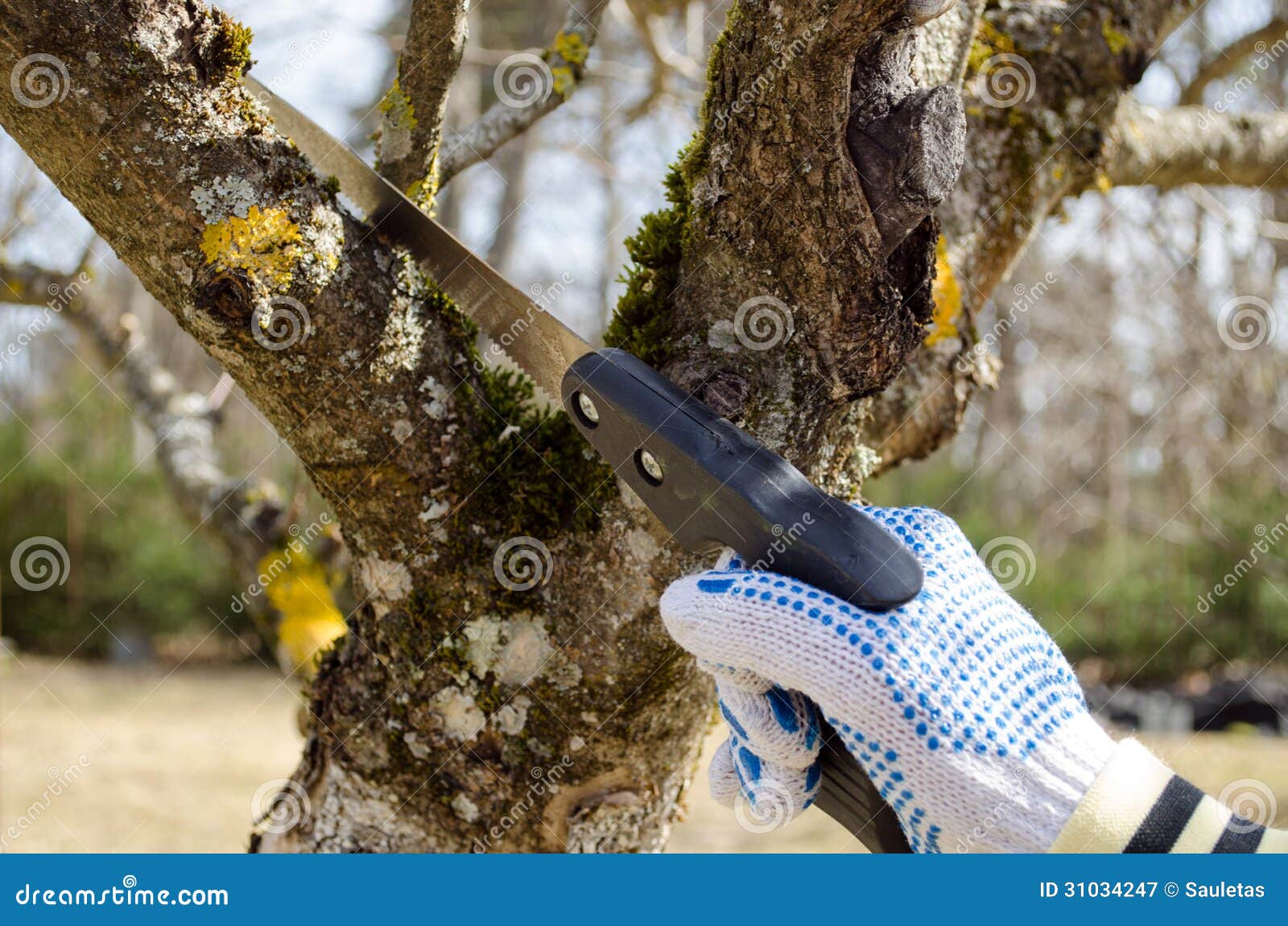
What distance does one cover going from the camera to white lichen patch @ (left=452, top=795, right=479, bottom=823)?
1597 millimetres

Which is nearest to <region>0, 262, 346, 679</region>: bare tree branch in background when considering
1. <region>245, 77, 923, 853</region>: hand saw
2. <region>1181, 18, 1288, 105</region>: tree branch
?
<region>245, 77, 923, 853</region>: hand saw

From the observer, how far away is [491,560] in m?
1.54

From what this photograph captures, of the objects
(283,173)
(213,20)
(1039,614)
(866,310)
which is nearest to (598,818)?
(866,310)

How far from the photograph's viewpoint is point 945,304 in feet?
6.37

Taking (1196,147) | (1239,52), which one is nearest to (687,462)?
(1196,147)

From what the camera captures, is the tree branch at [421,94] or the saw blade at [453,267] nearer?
the saw blade at [453,267]

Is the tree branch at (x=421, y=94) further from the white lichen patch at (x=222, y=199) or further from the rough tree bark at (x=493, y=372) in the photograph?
the white lichen patch at (x=222, y=199)

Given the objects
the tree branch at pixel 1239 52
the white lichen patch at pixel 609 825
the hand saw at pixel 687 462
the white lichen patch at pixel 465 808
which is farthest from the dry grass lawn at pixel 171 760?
the tree branch at pixel 1239 52

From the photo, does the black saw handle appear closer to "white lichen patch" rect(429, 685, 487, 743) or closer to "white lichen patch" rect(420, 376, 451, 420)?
"white lichen patch" rect(420, 376, 451, 420)

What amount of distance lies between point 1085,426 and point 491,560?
11.4m

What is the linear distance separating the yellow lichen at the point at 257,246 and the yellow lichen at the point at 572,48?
1184 mm

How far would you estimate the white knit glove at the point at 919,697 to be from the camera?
1.12 meters

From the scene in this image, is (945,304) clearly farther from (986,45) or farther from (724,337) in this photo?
(724,337)

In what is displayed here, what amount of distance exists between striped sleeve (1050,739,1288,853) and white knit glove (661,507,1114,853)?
2 cm
